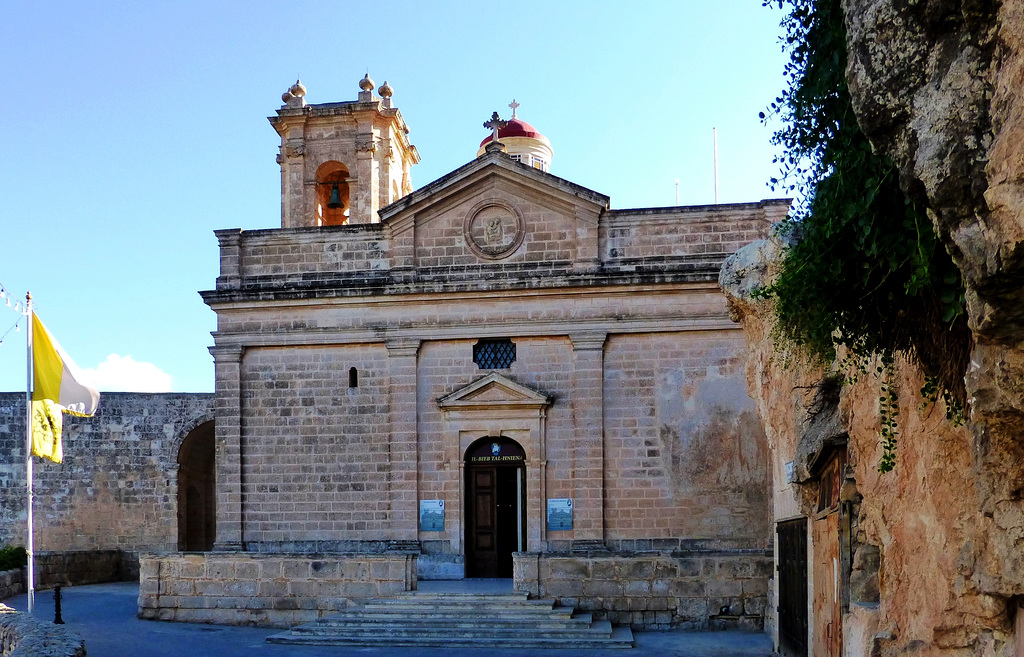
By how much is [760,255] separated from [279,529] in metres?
12.9

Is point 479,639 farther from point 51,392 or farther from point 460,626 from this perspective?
point 51,392

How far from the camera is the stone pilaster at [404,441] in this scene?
67.1 feet

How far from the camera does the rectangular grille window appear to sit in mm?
20891

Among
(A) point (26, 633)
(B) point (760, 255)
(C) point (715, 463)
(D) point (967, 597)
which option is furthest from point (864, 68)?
(C) point (715, 463)

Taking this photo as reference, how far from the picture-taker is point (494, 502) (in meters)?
20.8

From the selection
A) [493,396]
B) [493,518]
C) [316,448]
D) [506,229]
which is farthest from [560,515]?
[506,229]

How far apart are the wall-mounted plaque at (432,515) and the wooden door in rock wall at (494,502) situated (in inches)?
22.4

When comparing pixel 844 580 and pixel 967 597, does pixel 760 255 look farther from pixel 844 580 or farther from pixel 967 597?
pixel 967 597

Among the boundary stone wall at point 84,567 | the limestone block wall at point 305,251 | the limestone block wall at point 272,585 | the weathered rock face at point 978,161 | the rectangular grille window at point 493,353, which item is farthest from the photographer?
the boundary stone wall at point 84,567

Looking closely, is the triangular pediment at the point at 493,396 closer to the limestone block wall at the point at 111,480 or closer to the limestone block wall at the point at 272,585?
the limestone block wall at the point at 272,585

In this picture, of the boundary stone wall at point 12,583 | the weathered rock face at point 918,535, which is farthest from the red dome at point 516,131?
the weathered rock face at point 918,535

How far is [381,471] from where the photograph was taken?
20703 millimetres

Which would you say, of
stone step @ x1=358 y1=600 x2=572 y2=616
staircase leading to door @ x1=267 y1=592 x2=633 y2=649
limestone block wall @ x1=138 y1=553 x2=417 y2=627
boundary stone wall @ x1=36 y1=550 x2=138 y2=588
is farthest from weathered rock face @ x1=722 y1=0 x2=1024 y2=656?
boundary stone wall @ x1=36 y1=550 x2=138 y2=588

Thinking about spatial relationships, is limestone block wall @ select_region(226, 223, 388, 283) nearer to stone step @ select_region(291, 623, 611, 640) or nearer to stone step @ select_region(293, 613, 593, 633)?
stone step @ select_region(293, 613, 593, 633)
